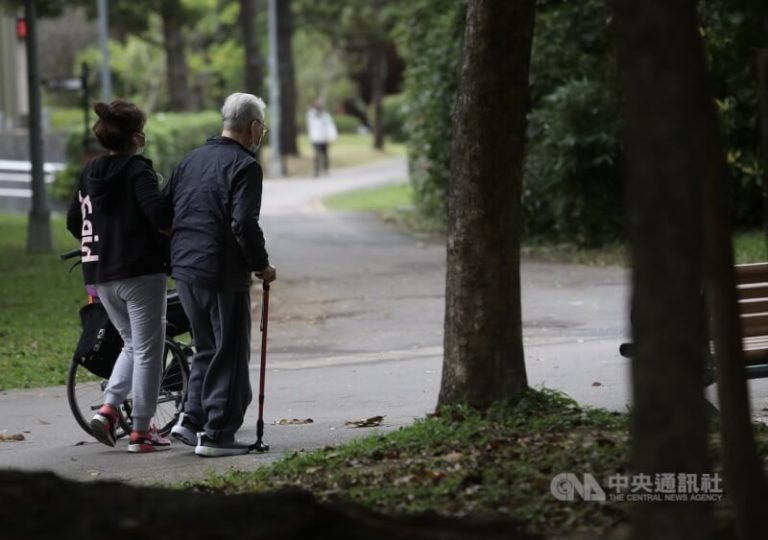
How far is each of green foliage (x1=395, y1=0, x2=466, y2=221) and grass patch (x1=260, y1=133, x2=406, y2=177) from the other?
18212 millimetres

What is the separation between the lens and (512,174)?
25.0 ft

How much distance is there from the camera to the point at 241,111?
8102 millimetres

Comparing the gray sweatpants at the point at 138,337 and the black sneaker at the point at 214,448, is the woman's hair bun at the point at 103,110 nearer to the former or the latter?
the gray sweatpants at the point at 138,337

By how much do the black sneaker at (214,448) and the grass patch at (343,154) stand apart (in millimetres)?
34149

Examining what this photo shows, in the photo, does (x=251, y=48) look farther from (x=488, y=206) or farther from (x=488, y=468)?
(x=488, y=468)

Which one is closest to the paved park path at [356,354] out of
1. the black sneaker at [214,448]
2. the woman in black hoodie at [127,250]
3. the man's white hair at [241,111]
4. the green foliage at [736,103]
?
the black sneaker at [214,448]

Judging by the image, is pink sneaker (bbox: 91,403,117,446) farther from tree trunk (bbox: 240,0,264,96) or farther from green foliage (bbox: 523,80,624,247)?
tree trunk (bbox: 240,0,264,96)

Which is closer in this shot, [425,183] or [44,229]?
[44,229]

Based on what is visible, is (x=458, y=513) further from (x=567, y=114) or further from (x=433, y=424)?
(x=567, y=114)

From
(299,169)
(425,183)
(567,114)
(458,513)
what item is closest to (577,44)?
(567,114)

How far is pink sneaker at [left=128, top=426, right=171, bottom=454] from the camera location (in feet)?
27.5

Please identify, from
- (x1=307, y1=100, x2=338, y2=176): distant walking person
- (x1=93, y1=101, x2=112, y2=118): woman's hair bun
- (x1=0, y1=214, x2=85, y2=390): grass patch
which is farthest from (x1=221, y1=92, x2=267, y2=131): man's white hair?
(x1=307, y1=100, x2=338, y2=176): distant walking person

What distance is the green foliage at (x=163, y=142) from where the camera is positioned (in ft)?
96.4

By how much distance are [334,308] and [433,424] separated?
7.46 meters
